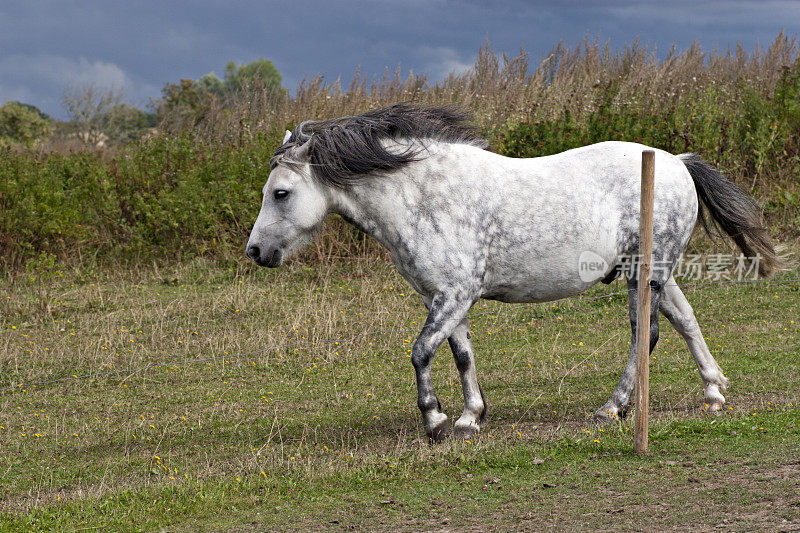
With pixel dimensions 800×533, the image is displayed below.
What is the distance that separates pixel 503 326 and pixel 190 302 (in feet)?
14.6

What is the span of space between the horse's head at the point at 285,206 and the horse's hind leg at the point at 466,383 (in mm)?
1407

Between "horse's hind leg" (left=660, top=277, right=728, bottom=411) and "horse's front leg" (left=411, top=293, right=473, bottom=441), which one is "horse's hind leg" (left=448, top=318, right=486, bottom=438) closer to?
"horse's front leg" (left=411, top=293, right=473, bottom=441)

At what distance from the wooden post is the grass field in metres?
0.22

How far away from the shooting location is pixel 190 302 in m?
12.2

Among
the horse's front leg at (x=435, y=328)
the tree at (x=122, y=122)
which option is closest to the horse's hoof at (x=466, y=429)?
the horse's front leg at (x=435, y=328)

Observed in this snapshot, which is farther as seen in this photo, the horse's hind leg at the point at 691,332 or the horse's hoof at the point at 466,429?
the horse's hind leg at the point at 691,332

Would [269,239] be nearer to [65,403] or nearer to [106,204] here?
[65,403]

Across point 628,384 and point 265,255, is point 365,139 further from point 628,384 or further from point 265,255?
point 628,384

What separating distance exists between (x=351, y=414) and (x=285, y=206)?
2385mm

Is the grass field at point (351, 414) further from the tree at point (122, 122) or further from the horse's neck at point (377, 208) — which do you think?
the tree at point (122, 122)

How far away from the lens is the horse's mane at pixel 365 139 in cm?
619

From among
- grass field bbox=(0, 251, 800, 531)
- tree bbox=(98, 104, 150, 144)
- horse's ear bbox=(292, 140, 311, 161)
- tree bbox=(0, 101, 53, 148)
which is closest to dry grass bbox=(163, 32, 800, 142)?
grass field bbox=(0, 251, 800, 531)

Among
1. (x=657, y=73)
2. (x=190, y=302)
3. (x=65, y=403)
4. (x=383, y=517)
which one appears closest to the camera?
(x=383, y=517)

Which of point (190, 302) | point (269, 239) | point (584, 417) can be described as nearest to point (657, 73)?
point (190, 302)
